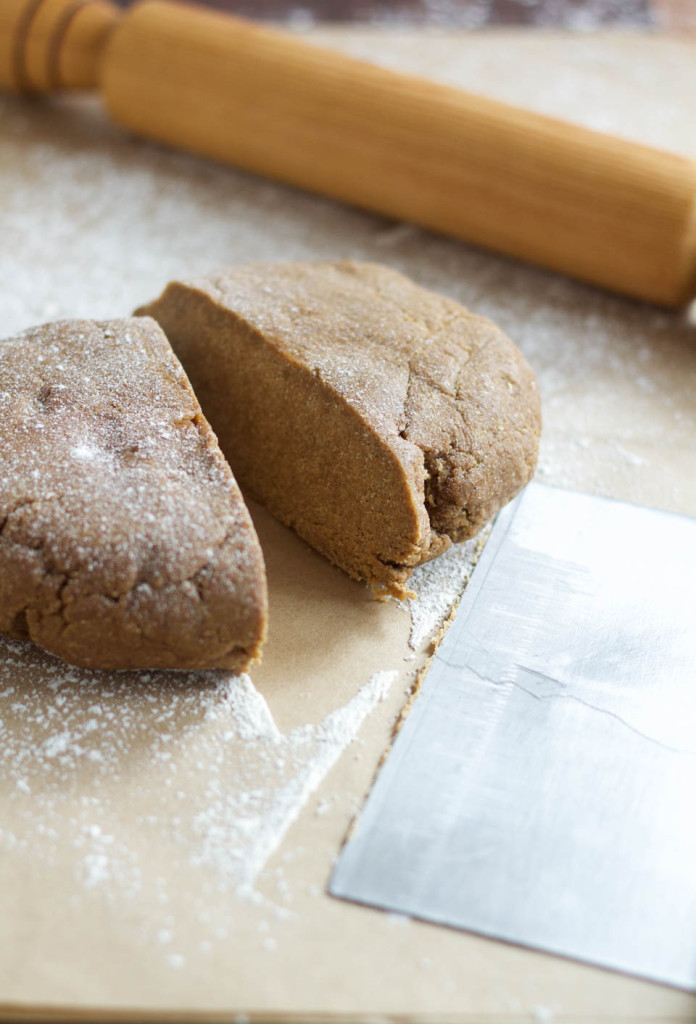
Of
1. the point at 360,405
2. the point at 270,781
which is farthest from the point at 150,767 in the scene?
the point at 360,405

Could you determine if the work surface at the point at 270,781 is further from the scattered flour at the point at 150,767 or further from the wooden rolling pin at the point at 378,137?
the wooden rolling pin at the point at 378,137

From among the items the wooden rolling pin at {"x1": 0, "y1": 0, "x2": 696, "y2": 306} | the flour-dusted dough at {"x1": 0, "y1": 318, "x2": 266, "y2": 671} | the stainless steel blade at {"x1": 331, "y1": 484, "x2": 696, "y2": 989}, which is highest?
the wooden rolling pin at {"x1": 0, "y1": 0, "x2": 696, "y2": 306}

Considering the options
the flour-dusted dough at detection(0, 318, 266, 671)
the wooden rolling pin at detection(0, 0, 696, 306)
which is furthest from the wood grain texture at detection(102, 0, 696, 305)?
the flour-dusted dough at detection(0, 318, 266, 671)

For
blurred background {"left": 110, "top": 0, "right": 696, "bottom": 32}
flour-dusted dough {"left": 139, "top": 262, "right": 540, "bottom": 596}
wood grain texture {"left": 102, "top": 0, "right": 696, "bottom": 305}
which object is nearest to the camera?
flour-dusted dough {"left": 139, "top": 262, "right": 540, "bottom": 596}

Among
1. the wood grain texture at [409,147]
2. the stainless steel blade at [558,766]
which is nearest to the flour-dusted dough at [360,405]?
the stainless steel blade at [558,766]

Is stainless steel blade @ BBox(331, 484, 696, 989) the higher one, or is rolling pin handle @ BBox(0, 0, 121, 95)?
rolling pin handle @ BBox(0, 0, 121, 95)

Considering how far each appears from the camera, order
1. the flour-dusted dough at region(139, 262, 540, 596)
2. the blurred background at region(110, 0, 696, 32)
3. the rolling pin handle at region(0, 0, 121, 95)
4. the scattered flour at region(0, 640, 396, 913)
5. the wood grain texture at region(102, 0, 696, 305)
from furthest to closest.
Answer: the blurred background at region(110, 0, 696, 32) < the rolling pin handle at region(0, 0, 121, 95) < the wood grain texture at region(102, 0, 696, 305) < the flour-dusted dough at region(139, 262, 540, 596) < the scattered flour at region(0, 640, 396, 913)

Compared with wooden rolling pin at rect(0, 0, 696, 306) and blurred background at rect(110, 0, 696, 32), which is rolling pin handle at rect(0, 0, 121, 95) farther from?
blurred background at rect(110, 0, 696, 32)

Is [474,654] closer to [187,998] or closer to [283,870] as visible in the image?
[283,870]
